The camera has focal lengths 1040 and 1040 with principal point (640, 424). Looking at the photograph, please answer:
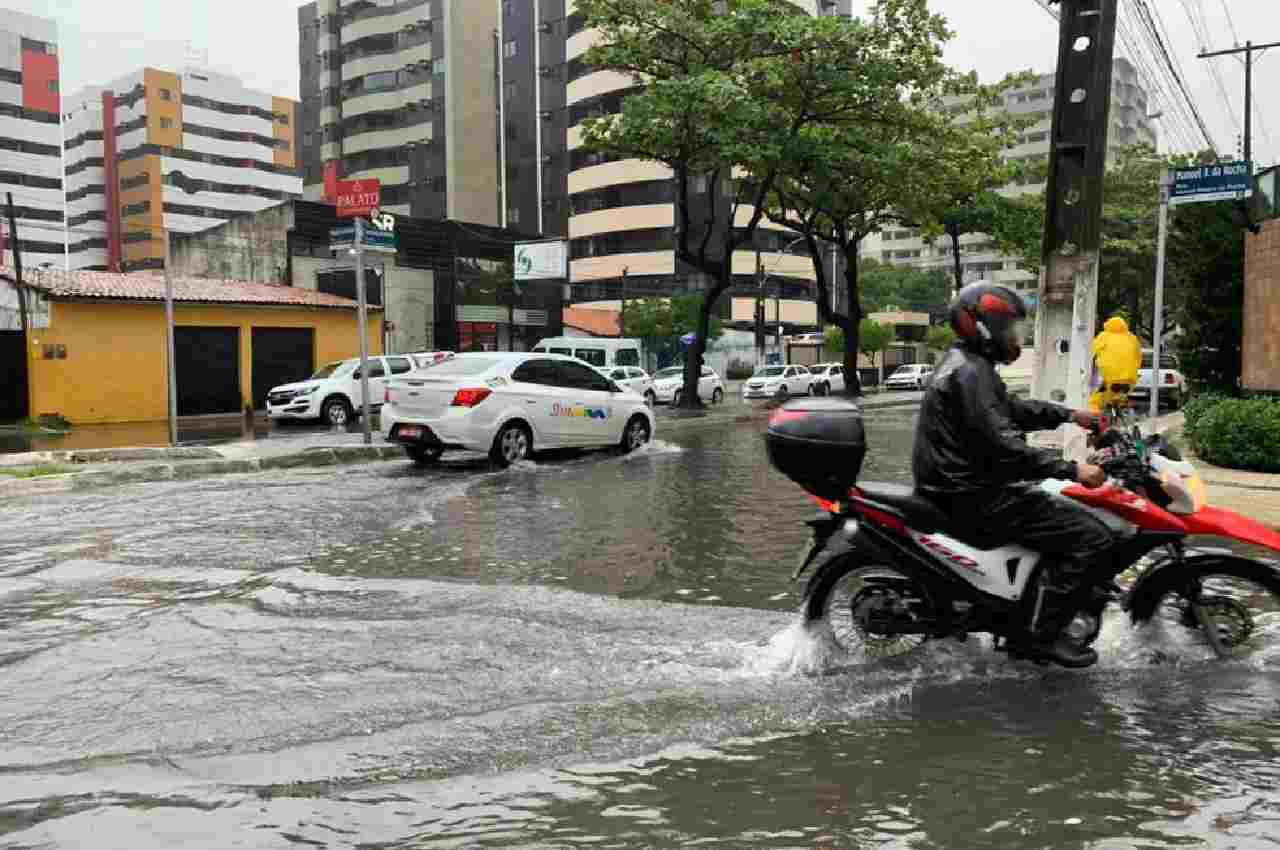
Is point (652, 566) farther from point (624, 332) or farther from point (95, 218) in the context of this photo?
point (95, 218)

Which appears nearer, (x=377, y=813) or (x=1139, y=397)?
(x=377, y=813)

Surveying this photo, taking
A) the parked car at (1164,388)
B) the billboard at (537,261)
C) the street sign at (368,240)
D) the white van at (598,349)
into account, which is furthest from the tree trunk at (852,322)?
the street sign at (368,240)

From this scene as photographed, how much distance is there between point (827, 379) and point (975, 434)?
41868mm

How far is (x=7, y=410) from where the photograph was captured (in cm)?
2547

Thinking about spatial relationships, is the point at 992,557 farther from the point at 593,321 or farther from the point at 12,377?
the point at 593,321

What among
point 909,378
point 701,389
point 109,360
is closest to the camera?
point 109,360

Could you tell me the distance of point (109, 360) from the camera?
27.0 m

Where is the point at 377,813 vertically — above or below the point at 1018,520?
below

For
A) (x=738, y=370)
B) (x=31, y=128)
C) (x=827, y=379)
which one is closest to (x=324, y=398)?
(x=827, y=379)

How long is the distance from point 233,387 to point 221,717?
91.1 ft

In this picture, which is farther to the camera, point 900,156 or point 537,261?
point 537,261

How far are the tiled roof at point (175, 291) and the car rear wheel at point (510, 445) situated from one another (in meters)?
17.5

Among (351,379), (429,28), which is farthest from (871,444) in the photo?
(429,28)

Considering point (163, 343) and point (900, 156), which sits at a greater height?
point (900, 156)
